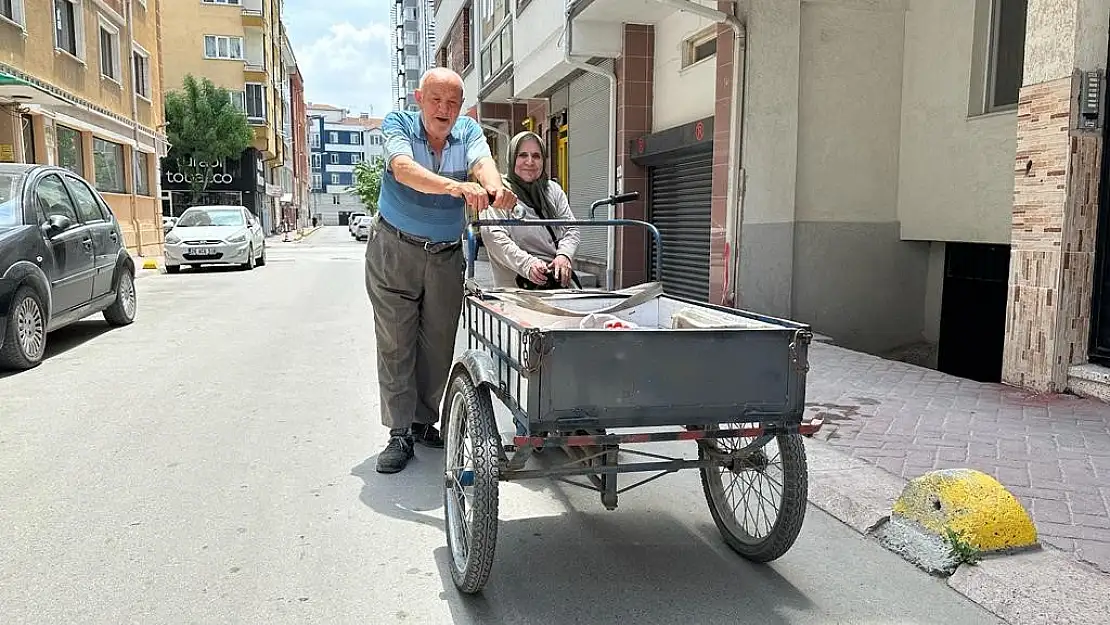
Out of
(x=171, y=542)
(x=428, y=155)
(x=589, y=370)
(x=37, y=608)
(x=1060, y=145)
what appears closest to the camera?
(x=589, y=370)

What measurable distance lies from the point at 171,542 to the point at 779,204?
7.50 m

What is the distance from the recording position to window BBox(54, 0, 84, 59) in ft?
64.9

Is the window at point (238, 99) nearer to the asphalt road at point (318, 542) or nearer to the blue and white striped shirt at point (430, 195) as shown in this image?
the asphalt road at point (318, 542)

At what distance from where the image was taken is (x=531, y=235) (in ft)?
17.2

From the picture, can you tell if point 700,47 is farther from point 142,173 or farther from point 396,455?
point 142,173

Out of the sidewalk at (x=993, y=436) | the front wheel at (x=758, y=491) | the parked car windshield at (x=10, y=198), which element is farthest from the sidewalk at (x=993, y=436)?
the parked car windshield at (x=10, y=198)

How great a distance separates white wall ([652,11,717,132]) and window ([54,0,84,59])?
14.5m

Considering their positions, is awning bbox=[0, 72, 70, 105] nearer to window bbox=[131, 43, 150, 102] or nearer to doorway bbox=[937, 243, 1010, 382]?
window bbox=[131, 43, 150, 102]

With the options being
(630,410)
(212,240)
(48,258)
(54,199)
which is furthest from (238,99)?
(630,410)

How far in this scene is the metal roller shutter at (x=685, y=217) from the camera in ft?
38.4

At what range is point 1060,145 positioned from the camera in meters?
6.09

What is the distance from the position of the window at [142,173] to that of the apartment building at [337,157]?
3862 inches

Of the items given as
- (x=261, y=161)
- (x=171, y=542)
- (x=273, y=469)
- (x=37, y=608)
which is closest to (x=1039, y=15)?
(x=273, y=469)

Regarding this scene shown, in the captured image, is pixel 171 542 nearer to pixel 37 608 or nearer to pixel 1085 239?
pixel 37 608
